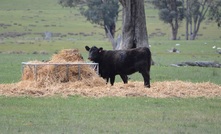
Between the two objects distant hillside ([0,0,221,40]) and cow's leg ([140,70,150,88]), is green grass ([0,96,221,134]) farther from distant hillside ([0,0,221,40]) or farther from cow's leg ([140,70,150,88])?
distant hillside ([0,0,221,40])

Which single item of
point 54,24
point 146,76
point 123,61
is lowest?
point 54,24

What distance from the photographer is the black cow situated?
906 inches

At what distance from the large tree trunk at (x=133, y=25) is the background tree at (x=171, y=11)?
60787 mm

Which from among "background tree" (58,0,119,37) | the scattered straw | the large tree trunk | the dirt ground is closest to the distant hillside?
"background tree" (58,0,119,37)

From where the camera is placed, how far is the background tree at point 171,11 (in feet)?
306

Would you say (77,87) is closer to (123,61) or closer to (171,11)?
(123,61)

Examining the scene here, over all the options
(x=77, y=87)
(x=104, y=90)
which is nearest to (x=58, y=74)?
(x=77, y=87)

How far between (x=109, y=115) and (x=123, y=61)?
6.16 m

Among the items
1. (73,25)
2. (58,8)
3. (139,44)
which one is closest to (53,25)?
(73,25)

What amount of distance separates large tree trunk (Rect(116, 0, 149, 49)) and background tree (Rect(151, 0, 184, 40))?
60787mm

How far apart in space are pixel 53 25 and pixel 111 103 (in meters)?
87.3

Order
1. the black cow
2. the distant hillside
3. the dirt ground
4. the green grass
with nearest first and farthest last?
the green grass < the dirt ground < the black cow < the distant hillside

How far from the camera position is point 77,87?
22.3 metres

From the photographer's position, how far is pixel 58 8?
13138 cm
